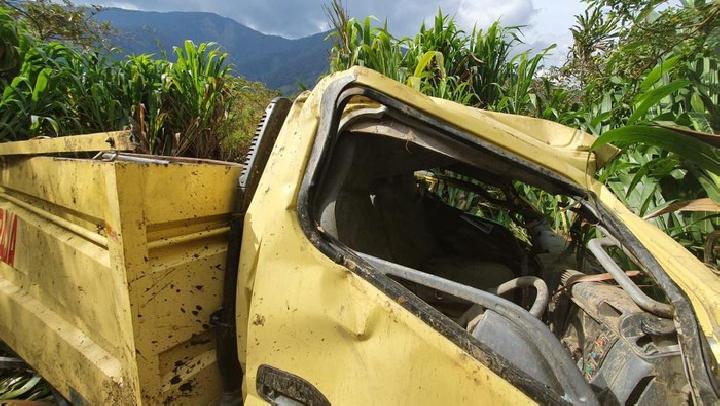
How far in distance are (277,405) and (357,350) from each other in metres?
0.30

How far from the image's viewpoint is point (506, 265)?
2.00 meters

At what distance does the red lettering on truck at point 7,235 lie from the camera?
1824 millimetres

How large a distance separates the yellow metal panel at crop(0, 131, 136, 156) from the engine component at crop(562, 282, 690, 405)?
1684 millimetres

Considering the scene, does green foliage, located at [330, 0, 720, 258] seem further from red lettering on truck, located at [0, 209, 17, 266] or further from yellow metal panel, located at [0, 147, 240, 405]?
red lettering on truck, located at [0, 209, 17, 266]

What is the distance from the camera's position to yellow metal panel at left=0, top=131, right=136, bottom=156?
5.00 ft

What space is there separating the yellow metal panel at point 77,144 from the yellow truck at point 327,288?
1 centimetres

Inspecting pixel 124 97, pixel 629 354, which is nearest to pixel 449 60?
pixel 124 97

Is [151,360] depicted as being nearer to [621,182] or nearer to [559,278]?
[559,278]

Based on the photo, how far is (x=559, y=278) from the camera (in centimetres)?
162

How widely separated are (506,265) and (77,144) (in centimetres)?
199

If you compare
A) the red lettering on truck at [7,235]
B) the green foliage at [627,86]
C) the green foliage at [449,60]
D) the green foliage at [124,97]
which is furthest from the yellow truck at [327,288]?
the green foliage at [449,60]

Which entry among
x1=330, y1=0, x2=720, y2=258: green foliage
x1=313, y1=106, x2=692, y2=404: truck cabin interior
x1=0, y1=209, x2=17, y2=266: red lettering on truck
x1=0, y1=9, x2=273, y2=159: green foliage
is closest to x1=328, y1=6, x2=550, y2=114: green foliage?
x1=330, y1=0, x2=720, y2=258: green foliage

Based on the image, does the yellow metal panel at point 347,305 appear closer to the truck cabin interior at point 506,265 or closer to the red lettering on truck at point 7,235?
the truck cabin interior at point 506,265

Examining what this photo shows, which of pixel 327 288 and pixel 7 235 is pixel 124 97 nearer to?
pixel 7 235
